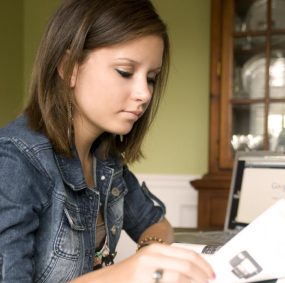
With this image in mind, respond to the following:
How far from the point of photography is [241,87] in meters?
1.98

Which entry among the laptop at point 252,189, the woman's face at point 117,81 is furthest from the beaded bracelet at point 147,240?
the woman's face at point 117,81

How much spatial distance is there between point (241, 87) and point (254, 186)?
2.88 ft

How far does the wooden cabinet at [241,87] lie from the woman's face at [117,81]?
3.94 feet

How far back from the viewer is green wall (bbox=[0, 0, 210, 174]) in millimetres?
Answer: 2230

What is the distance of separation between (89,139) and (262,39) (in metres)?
1.29

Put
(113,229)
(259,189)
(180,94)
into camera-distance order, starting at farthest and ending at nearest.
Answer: (180,94)
(259,189)
(113,229)

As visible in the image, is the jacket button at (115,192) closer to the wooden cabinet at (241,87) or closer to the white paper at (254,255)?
the white paper at (254,255)

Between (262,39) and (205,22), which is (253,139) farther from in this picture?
(205,22)

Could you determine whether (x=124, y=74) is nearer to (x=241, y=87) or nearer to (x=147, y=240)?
(x=147, y=240)

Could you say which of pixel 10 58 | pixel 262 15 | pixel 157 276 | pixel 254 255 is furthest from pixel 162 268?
pixel 10 58

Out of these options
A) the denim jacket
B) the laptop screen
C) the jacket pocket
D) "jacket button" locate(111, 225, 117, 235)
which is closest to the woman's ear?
the denim jacket

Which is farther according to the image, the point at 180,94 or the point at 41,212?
the point at 180,94

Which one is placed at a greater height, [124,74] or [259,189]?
[124,74]

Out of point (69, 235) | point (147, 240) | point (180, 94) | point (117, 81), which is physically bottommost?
point (147, 240)
